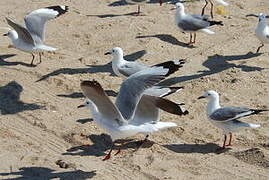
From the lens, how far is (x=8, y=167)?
8039mm

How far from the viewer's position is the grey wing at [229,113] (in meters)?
8.45

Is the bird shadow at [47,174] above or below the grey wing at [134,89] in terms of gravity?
below

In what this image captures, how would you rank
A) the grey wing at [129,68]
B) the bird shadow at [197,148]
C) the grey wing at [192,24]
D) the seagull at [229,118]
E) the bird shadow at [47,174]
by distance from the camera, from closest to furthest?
the bird shadow at [47,174]
the seagull at [229,118]
the bird shadow at [197,148]
the grey wing at [129,68]
the grey wing at [192,24]

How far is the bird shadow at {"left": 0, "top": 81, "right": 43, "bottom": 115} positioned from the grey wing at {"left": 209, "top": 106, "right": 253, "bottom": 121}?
2928mm

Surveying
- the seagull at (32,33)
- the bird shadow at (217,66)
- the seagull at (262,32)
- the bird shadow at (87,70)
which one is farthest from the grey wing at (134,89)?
the seagull at (262,32)

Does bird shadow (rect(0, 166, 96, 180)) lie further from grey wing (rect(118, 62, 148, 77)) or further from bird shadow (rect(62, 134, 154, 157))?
grey wing (rect(118, 62, 148, 77))

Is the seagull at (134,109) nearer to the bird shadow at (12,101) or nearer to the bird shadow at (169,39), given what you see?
the bird shadow at (12,101)

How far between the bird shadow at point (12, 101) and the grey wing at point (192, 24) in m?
3.89

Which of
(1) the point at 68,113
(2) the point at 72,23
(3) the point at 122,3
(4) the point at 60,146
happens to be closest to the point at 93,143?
(4) the point at 60,146

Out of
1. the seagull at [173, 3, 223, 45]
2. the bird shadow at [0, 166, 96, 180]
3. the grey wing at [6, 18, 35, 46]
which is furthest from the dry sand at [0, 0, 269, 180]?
the grey wing at [6, 18, 35, 46]

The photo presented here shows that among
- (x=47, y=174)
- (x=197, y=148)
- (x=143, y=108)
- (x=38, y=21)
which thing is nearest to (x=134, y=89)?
(x=143, y=108)

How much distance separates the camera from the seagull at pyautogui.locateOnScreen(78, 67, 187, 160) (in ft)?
26.2

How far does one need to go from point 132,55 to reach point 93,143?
3.55m

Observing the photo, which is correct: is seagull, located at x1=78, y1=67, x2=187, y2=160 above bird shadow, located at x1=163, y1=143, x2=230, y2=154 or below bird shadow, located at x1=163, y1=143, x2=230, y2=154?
above
